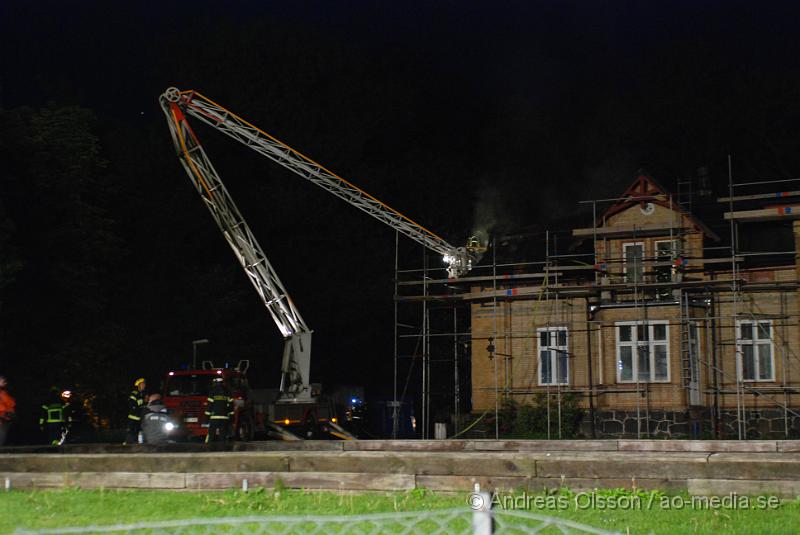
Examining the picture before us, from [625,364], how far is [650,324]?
1.34m

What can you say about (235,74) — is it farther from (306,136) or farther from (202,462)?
(202,462)

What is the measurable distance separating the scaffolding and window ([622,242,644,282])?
0.13 ft

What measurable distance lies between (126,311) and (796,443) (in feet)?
96.9

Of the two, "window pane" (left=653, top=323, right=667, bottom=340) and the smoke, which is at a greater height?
the smoke

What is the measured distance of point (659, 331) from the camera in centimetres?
2880

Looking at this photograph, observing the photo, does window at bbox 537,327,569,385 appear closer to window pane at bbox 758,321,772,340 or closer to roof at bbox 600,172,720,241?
roof at bbox 600,172,720,241

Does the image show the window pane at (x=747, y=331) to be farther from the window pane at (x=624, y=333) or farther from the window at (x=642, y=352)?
the window pane at (x=624, y=333)

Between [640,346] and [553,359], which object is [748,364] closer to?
[640,346]

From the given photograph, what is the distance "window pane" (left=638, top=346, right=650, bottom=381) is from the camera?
1120 inches

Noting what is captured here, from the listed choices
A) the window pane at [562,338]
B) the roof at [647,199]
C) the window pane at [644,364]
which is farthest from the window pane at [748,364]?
the window pane at [562,338]

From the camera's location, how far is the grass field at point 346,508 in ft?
31.2

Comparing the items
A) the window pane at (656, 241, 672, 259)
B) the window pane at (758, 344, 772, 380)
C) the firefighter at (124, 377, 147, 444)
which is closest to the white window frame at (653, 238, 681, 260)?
the window pane at (656, 241, 672, 259)

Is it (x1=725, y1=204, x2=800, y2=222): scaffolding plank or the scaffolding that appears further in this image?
the scaffolding

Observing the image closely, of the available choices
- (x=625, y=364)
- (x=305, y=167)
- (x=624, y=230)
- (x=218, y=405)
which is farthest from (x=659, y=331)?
(x=218, y=405)
